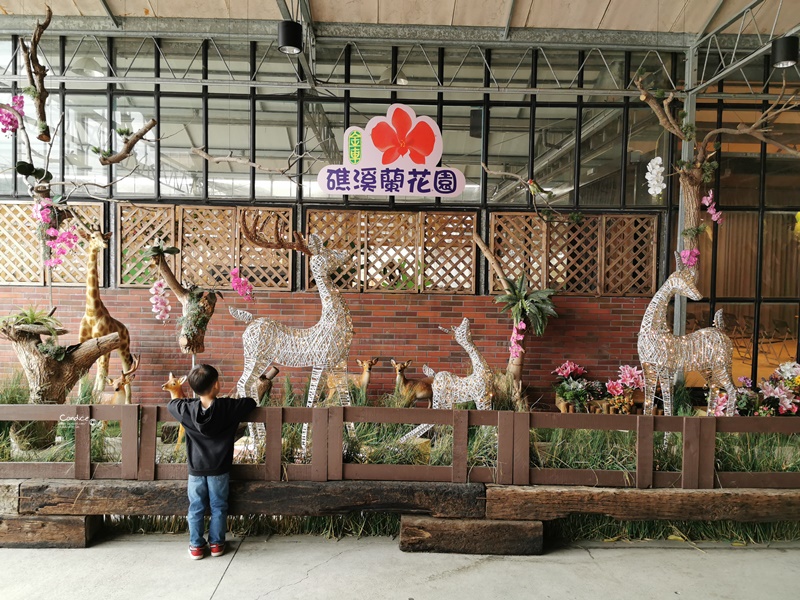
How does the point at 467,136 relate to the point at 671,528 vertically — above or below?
above

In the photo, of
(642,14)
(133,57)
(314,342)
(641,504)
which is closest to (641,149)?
(642,14)

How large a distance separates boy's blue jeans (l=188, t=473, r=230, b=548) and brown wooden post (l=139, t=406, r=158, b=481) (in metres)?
0.40

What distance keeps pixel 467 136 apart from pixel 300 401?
12.8 ft

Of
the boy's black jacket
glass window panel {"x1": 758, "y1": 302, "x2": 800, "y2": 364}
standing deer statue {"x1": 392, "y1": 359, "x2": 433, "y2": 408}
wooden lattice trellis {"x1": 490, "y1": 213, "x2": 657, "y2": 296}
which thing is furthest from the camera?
glass window panel {"x1": 758, "y1": 302, "x2": 800, "y2": 364}

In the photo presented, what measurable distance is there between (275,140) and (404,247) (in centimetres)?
214

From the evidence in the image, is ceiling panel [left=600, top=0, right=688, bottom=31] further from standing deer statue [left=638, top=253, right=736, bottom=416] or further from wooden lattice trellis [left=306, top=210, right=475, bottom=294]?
standing deer statue [left=638, top=253, right=736, bottom=416]

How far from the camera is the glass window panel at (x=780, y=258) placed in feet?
22.9

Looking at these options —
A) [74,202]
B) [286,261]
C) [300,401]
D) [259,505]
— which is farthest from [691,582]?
[74,202]


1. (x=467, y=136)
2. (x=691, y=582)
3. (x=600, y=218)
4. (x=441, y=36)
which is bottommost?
(x=691, y=582)

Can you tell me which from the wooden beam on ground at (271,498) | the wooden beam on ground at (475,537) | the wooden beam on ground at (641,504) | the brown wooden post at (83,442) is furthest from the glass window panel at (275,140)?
the wooden beam on ground at (641,504)

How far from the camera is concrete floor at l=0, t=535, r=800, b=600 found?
→ 3.11 m

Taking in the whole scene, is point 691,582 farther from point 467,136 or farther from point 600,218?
point 467,136

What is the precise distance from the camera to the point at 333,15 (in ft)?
21.6

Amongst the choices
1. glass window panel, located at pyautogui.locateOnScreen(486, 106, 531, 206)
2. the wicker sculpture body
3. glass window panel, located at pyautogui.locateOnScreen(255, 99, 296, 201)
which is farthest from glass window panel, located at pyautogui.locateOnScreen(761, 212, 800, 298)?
glass window panel, located at pyautogui.locateOnScreen(255, 99, 296, 201)
